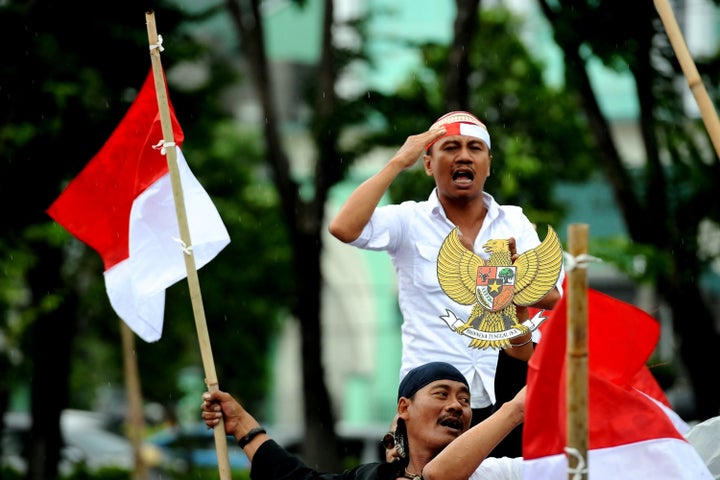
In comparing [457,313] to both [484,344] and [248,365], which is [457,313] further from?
[248,365]

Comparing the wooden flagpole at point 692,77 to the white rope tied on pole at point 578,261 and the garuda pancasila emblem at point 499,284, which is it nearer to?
the garuda pancasila emblem at point 499,284

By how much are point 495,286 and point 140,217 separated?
1.70 m

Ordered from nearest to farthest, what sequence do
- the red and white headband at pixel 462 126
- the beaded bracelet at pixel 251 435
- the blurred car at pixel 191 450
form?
1. the beaded bracelet at pixel 251 435
2. the red and white headband at pixel 462 126
3. the blurred car at pixel 191 450

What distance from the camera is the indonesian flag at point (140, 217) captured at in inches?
234

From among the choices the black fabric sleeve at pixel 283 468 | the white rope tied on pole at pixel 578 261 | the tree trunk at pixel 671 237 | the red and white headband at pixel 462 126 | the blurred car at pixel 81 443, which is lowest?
the black fabric sleeve at pixel 283 468

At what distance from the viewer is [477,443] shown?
4512mm

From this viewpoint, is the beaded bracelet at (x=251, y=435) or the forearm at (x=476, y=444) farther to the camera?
the beaded bracelet at (x=251, y=435)

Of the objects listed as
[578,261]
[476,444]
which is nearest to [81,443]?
[476,444]

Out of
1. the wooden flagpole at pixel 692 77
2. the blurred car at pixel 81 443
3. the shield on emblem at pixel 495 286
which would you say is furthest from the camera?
the blurred car at pixel 81 443

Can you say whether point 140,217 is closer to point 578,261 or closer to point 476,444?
point 476,444

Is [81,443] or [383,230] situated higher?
[81,443]

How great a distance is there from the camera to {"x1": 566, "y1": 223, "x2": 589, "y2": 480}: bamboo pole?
402 centimetres

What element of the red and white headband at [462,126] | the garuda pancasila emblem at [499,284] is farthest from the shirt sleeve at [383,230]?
the garuda pancasila emblem at [499,284]

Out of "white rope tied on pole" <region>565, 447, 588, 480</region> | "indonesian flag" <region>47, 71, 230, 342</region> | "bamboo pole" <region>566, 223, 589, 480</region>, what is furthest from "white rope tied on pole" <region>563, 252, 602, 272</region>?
"indonesian flag" <region>47, 71, 230, 342</region>
